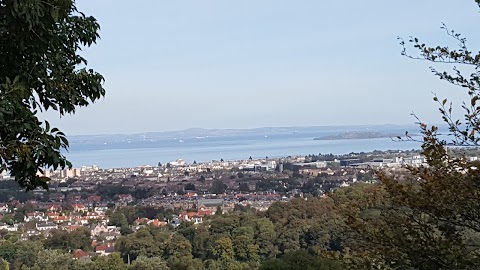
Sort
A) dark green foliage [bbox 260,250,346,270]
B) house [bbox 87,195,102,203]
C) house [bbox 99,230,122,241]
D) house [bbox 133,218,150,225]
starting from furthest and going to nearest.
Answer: house [bbox 87,195,102,203], house [bbox 133,218,150,225], house [bbox 99,230,122,241], dark green foliage [bbox 260,250,346,270]

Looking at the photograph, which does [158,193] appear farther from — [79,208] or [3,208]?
[3,208]

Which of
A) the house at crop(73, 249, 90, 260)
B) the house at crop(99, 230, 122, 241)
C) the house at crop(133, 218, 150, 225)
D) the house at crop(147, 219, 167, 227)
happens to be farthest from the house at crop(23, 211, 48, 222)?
the house at crop(73, 249, 90, 260)

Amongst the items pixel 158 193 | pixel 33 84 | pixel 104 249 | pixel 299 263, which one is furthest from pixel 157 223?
pixel 33 84

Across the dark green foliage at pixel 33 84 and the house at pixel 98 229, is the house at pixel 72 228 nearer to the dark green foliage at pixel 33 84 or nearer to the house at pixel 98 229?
the house at pixel 98 229

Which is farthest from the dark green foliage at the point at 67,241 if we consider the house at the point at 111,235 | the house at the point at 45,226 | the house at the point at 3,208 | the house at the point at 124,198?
the house at the point at 124,198

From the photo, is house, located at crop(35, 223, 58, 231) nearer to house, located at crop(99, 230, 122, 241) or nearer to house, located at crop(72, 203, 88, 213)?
house, located at crop(99, 230, 122, 241)

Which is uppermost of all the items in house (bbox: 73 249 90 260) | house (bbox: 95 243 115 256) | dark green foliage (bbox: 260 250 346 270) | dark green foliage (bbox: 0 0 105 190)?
dark green foliage (bbox: 0 0 105 190)

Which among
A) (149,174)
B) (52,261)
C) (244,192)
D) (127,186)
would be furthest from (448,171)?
(149,174)
